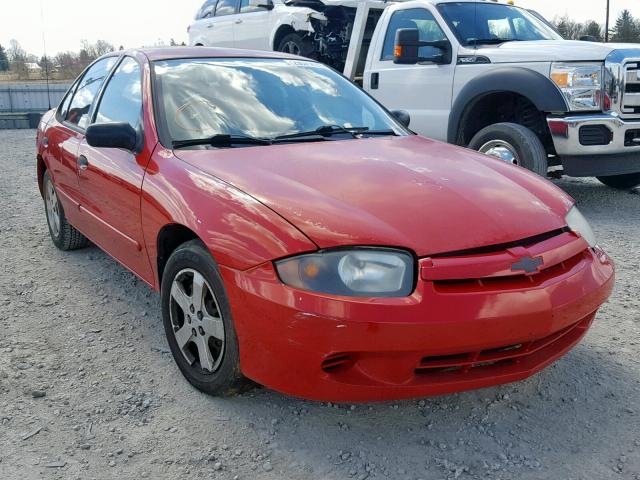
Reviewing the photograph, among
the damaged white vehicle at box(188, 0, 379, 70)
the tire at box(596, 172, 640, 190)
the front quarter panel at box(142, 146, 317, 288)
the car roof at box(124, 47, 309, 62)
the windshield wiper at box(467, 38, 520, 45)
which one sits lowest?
the tire at box(596, 172, 640, 190)

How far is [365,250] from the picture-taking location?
2.18 meters

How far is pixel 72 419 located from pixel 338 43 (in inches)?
274

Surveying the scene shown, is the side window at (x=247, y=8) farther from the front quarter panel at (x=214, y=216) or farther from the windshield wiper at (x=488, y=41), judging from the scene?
the front quarter panel at (x=214, y=216)

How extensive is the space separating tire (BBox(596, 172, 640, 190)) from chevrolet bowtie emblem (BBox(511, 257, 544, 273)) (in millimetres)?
5101

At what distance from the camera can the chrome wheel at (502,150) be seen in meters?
5.71

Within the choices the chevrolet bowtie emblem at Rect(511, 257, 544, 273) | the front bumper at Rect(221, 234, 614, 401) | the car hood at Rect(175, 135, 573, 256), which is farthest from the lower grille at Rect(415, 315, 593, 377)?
the car hood at Rect(175, 135, 573, 256)

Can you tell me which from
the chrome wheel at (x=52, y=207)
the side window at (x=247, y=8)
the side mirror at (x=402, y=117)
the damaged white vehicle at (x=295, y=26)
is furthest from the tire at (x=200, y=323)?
the side window at (x=247, y=8)

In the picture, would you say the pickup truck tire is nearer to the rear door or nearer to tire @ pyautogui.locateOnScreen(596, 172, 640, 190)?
tire @ pyautogui.locateOnScreen(596, 172, 640, 190)

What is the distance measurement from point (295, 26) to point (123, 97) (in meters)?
5.35

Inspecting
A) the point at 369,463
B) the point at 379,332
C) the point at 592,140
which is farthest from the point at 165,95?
the point at 592,140

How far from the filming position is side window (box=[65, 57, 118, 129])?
4.10m

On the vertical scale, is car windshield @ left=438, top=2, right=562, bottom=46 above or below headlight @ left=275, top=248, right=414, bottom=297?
above

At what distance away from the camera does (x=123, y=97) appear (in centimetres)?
363

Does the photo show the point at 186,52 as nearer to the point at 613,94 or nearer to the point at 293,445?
the point at 293,445
